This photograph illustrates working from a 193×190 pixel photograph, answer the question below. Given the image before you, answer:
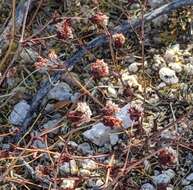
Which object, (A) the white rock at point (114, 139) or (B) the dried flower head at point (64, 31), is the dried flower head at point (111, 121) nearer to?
(A) the white rock at point (114, 139)

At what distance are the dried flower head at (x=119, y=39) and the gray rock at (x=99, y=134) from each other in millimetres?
302

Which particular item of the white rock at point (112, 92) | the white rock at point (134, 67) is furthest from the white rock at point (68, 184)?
the white rock at point (134, 67)

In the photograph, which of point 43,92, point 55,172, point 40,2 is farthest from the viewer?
point 40,2

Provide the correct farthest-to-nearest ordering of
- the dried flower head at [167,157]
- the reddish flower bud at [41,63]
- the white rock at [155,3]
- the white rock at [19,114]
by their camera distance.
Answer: the white rock at [155,3] → the white rock at [19,114] → the reddish flower bud at [41,63] → the dried flower head at [167,157]

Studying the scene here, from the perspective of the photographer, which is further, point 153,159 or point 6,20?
point 6,20

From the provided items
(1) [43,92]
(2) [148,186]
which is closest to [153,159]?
(2) [148,186]

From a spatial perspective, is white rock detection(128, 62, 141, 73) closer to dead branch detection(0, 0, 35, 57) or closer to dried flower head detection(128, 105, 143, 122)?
dried flower head detection(128, 105, 143, 122)

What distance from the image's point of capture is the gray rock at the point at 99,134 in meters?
2.27

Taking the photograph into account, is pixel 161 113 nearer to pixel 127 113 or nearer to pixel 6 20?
pixel 127 113

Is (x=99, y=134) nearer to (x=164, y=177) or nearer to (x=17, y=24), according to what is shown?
(x=164, y=177)

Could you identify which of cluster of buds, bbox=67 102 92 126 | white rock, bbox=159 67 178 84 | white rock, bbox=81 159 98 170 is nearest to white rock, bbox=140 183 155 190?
white rock, bbox=81 159 98 170

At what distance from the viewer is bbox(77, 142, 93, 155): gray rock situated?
7.46 ft

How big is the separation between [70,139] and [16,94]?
28 cm

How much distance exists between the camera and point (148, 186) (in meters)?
2.19
